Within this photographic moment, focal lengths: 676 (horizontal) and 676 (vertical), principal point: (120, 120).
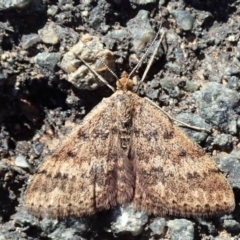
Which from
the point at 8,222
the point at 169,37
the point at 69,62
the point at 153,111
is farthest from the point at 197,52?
the point at 8,222

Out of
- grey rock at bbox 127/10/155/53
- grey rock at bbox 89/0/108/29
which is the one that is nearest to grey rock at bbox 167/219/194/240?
grey rock at bbox 127/10/155/53

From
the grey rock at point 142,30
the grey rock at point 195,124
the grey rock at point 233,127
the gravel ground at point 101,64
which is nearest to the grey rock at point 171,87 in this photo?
the gravel ground at point 101,64

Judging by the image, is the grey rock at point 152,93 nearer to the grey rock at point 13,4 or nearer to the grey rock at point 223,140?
the grey rock at point 223,140

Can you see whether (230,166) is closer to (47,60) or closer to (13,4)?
(47,60)

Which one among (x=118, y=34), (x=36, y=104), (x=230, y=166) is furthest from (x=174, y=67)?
(x=36, y=104)

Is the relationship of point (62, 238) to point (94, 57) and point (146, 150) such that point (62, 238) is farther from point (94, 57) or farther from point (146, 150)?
point (94, 57)

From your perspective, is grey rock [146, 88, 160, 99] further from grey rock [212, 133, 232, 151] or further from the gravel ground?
grey rock [212, 133, 232, 151]
